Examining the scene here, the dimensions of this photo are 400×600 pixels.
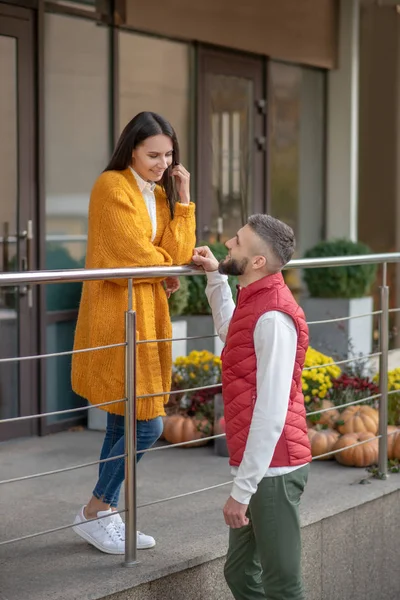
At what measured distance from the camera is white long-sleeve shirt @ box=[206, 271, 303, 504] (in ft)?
10.1

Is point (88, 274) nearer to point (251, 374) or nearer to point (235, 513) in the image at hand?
point (251, 374)

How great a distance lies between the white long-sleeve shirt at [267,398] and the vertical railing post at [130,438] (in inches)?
24.1

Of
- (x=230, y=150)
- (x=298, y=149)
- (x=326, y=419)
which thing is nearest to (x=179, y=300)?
(x=326, y=419)

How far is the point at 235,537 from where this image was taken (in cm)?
339

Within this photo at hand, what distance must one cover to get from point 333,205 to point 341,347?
5.67ft

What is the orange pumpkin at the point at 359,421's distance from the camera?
5.45m

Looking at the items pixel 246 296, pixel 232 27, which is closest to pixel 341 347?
pixel 232 27

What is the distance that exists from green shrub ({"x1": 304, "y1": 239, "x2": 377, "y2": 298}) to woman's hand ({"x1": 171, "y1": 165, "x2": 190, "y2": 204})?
4.70m

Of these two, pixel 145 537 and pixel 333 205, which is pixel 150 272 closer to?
pixel 145 537

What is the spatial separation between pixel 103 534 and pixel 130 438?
414 millimetres

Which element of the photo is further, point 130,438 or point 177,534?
point 177,534

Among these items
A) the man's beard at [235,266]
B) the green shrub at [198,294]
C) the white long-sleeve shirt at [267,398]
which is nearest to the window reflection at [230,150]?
the green shrub at [198,294]

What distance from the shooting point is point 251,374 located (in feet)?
10.5

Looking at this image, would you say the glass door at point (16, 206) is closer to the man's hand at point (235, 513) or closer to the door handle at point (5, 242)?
the door handle at point (5, 242)
